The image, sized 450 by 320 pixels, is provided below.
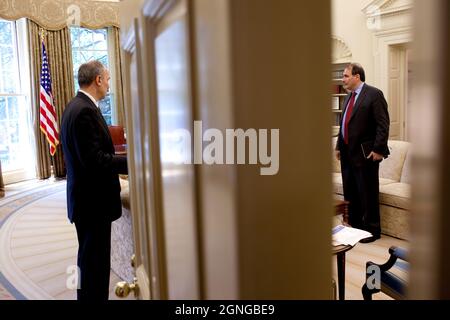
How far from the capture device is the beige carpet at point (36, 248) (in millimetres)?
3164

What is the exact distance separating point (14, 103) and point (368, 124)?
5.95 metres

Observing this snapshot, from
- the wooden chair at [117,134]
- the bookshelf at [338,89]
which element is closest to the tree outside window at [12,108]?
the wooden chair at [117,134]

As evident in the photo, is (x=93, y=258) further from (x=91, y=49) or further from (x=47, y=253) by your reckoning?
(x=91, y=49)

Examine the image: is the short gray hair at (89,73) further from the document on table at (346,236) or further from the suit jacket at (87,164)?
the document on table at (346,236)

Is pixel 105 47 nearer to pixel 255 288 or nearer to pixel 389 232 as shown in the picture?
pixel 389 232

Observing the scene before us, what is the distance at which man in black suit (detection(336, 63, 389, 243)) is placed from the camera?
3.81m

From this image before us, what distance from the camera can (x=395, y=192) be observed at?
3934 mm

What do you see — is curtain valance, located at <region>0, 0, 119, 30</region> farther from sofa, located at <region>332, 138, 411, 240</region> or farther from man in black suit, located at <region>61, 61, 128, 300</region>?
sofa, located at <region>332, 138, 411, 240</region>

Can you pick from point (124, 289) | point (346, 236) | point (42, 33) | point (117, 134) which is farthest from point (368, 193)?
point (42, 33)

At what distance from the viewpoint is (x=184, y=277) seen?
633 millimetres

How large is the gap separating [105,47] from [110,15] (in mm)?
616

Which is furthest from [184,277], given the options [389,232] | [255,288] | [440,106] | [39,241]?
[39,241]


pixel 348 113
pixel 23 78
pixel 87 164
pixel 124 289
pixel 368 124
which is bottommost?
pixel 124 289

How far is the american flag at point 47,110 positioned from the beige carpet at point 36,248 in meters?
1.24
